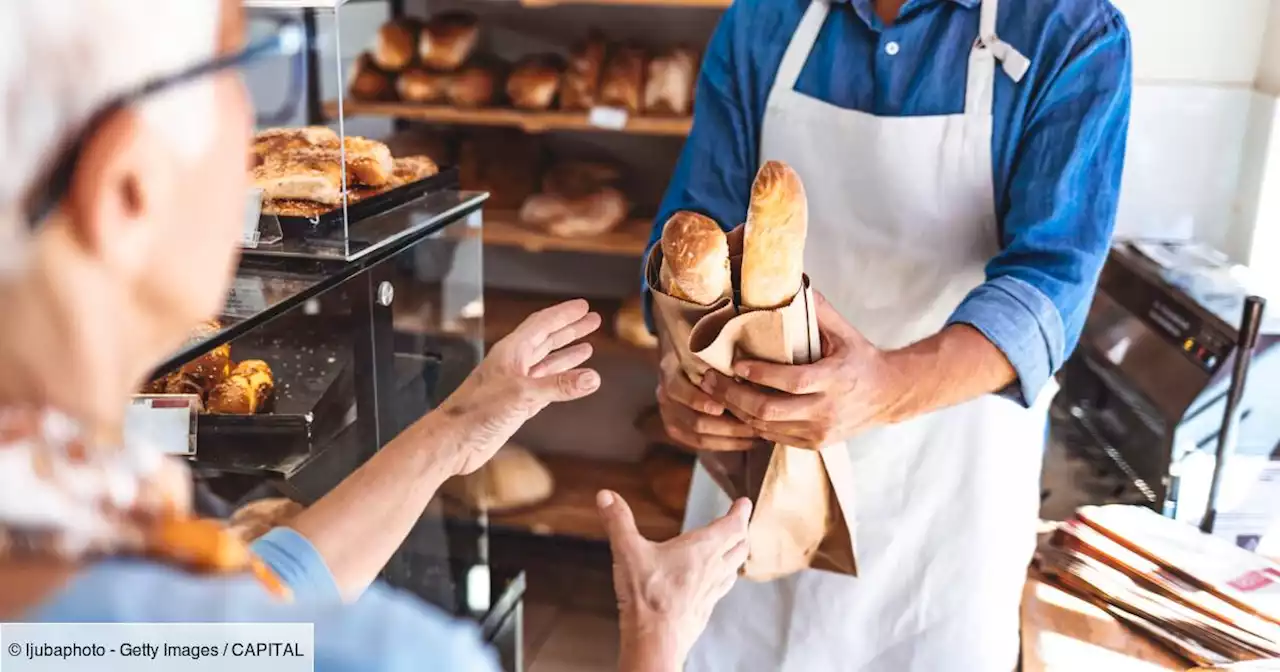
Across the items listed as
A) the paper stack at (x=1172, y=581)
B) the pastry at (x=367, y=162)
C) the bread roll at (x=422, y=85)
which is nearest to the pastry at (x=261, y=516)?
the pastry at (x=367, y=162)

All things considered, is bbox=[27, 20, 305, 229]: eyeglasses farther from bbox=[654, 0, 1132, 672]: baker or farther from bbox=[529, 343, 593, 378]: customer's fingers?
bbox=[654, 0, 1132, 672]: baker

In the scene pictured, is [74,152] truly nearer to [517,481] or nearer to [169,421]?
[169,421]

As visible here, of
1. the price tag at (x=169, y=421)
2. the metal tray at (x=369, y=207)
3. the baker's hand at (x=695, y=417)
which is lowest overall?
the baker's hand at (x=695, y=417)

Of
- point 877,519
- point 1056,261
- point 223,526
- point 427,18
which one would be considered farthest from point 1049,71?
point 427,18

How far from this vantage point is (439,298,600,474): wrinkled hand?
960mm

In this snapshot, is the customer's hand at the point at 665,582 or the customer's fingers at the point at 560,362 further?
the customer's fingers at the point at 560,362

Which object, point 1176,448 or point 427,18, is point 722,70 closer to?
point 1176,448

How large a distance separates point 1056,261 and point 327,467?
89 cm

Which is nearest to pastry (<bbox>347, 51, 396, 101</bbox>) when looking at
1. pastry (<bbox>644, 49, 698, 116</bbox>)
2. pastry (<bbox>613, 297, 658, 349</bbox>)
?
pastry (<bbox>644, 49, 698, 116</bbox>)

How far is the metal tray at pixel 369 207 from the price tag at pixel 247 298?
73mm

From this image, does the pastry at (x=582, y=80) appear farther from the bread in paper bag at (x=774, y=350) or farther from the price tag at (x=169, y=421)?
the price tag at (x=169, y=421)

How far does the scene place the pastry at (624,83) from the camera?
2580 mm

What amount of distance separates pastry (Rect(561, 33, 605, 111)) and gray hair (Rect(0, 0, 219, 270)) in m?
2.22

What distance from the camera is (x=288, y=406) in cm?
107
